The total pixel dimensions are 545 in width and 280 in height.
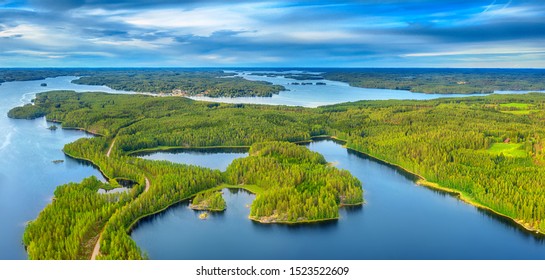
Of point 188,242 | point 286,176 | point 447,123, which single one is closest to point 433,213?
point 286,176

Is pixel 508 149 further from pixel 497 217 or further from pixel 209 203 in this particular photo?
pixel 209 203

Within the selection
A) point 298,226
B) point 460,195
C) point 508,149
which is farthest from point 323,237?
point 508,149

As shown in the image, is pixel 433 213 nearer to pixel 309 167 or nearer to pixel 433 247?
pixel 433 247

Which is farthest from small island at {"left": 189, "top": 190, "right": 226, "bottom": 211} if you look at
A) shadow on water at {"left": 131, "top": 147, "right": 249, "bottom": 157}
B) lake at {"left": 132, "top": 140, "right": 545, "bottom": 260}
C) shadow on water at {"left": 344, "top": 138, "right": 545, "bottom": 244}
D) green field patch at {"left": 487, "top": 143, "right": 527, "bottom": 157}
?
green field patch at {"left": 487, "top": 143, "right": 527, "bottom": 157}

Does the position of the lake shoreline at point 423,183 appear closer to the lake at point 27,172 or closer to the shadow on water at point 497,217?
the shadow on water at point 497,217

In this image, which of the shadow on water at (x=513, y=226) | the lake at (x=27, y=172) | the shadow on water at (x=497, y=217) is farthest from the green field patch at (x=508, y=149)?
the lake at (x=27, y=172)
